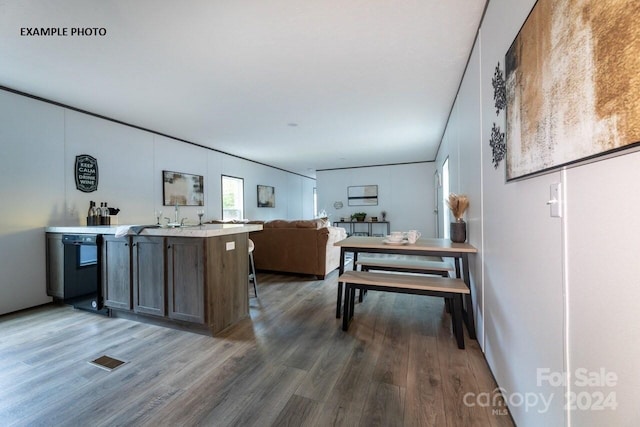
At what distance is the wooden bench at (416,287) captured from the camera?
2.08 metres

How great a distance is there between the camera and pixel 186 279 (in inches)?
93.8

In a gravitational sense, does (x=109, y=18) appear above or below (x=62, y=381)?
above

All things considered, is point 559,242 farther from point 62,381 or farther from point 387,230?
point 387,230

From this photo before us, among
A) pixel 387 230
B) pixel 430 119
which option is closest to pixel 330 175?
pixel 387 230

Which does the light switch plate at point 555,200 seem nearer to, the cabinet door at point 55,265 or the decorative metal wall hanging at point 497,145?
the decorative metal wall hanging at point 497,145

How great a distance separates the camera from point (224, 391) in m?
1.63

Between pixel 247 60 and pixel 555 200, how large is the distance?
255 cm

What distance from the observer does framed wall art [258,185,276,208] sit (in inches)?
292

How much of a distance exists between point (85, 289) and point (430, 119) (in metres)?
5.15

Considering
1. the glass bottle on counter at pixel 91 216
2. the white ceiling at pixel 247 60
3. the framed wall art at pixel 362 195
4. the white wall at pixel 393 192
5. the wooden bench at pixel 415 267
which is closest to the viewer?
the white ceiling at pixel 247 60

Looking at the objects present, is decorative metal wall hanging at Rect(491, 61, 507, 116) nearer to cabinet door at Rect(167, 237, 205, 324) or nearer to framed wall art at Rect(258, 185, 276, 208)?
cabinet door at Rect(167, 237, 205, 324)

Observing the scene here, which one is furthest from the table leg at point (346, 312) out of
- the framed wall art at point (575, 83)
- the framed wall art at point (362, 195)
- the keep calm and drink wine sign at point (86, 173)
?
the framed wall art at point (362, 195)

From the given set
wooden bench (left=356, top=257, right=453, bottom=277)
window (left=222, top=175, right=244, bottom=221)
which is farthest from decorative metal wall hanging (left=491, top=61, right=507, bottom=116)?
window (left=222, top=175, right=244, bottom=221)

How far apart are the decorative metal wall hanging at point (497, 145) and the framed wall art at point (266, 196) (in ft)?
20.9
